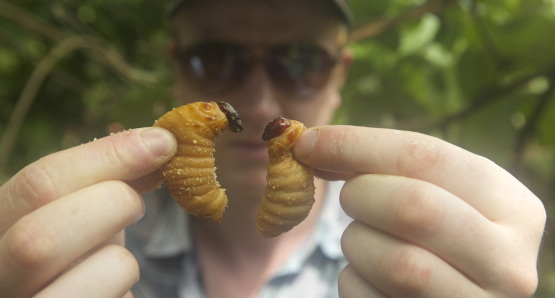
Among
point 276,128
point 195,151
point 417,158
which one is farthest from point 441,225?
point 195,151

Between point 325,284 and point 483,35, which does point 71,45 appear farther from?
point 483,35

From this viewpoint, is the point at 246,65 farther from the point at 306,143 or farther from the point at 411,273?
the point at 411,273

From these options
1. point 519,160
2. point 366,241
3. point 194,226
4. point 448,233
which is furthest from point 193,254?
point 519,160

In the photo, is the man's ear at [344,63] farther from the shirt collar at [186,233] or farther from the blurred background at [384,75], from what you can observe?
the shirt collar at [186,233]

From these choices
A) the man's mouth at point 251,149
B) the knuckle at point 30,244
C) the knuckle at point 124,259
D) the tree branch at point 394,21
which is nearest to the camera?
the knuckle at point 30,244

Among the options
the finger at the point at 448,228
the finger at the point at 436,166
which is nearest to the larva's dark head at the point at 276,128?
the finger at the point at 436,166

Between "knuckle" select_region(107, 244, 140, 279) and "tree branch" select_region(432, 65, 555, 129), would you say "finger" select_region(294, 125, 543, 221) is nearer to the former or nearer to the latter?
"knuckle" select_region(107, 244, 140, 279)
